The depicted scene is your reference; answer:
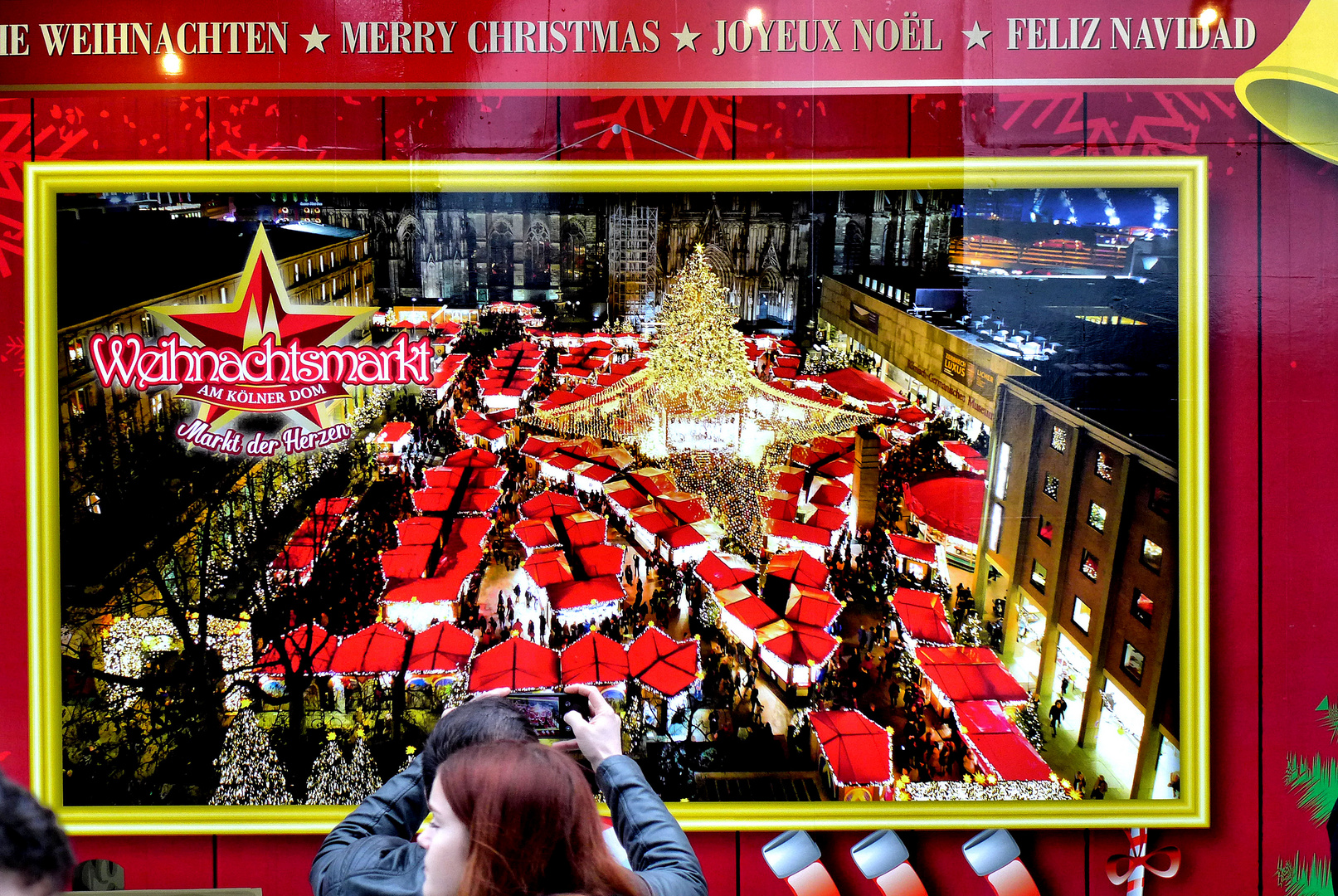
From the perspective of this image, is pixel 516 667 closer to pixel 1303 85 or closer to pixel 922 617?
pixel 922 617

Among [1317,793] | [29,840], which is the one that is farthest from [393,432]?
[1317,793]

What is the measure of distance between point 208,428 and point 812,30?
245cm

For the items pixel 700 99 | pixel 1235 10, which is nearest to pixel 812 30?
pixel 700 99

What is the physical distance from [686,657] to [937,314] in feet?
4.71

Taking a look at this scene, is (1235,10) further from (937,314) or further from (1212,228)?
(937,314)

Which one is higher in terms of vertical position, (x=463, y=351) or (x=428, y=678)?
(x=463, y=351)

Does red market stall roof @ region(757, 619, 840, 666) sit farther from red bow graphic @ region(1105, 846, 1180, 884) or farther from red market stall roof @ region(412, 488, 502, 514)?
red bow graphic @ region(1105, 846, 1180, 884)

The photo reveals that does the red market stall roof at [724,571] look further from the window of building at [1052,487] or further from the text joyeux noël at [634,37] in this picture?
the text joyeux noël at [634,37]

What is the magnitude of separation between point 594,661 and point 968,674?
1.27 metres

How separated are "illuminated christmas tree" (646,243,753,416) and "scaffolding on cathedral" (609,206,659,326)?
0.28 feet

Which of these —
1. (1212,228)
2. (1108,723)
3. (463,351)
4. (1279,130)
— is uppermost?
(1279,130)

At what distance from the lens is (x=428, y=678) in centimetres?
295

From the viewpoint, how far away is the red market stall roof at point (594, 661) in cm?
295

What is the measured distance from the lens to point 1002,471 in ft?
9.77
